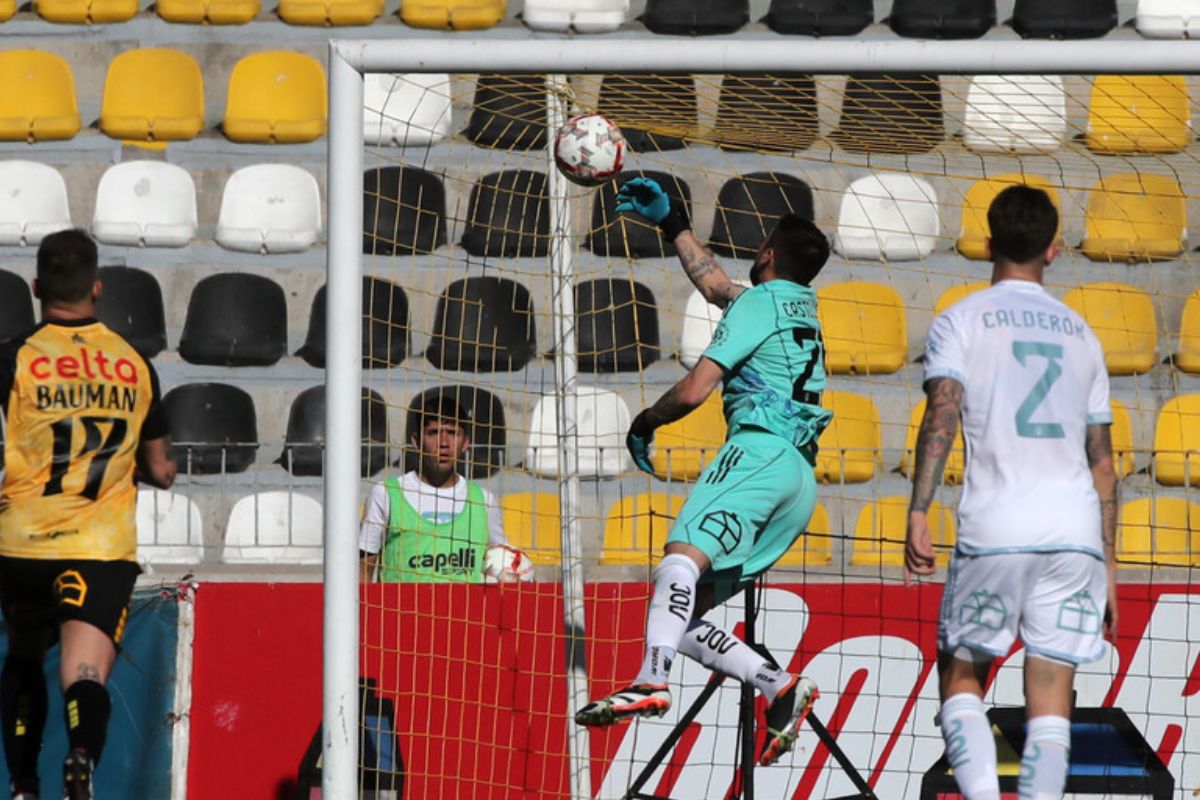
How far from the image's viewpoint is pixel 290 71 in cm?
882

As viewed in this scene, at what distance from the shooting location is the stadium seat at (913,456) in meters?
7.29

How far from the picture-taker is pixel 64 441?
493 centimetres

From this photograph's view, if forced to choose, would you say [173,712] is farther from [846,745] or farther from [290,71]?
[290,71]

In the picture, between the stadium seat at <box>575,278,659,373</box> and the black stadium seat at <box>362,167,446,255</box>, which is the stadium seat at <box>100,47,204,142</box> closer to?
the black stadium seat at <box>362,167,446,255</box>

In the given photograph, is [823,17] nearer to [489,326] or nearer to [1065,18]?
[1065,18]

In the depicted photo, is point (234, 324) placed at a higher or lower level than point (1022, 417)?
higher

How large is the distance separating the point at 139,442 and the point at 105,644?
1.85 ft

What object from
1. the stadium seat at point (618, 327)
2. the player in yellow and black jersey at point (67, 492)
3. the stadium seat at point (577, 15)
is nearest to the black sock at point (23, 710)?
the player in yellow and black jersey at point (67, 492)

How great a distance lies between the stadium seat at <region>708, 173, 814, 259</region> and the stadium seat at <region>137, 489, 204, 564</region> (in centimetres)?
261

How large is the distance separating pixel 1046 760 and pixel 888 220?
4.62 metres

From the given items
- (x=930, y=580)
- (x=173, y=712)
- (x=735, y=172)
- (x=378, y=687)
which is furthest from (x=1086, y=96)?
(x=173, y=712)

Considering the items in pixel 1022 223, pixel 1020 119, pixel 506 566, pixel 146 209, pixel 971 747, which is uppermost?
pixel 1020 119

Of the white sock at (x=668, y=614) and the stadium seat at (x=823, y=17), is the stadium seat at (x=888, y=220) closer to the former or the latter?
the stadium seat at (x=823, y=17)

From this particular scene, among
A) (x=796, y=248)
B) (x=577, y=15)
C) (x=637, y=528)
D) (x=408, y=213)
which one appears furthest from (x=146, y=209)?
(x=796, y=248)
